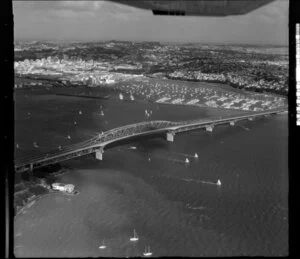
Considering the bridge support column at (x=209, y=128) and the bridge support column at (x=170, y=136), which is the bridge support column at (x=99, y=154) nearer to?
the bridge support column at (x=170, y=136)

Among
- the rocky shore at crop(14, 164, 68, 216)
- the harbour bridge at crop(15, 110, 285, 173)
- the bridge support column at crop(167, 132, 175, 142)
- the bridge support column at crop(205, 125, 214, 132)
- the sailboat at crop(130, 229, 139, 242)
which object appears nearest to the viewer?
the sailboat at crop(130, 229, 139, 242)

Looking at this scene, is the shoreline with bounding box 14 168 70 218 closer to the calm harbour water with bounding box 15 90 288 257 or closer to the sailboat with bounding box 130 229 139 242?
the calm harbour water with bounding box 15 90 288 257

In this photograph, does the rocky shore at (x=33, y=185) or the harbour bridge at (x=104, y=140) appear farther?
the harbour bridge at (x=104, y=140)

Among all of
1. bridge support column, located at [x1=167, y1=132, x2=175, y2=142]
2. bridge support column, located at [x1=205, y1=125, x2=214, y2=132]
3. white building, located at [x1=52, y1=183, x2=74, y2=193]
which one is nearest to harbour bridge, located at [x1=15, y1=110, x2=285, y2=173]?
bridge support column, located at [x1=167, y1=132, x2=175, y2=142]

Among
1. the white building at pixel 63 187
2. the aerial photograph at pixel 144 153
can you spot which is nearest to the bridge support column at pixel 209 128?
the aerial photograph at pixel 144 153

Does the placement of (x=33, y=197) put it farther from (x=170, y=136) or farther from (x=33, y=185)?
(x=170, y=136)

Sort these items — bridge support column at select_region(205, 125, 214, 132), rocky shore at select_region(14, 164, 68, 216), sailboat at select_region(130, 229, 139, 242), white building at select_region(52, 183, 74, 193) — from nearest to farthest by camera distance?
1. sailboat at select_region(130, 229, 139, 242)
2. rocky shore at select_region(14, 164, 68, 216)
3. white building at select_region(52, 183, 74, 193)
4. bridge support column at select_region(205, 125, 214, 132)
